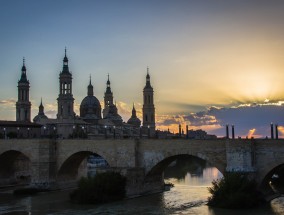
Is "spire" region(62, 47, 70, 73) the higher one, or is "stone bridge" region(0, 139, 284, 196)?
"spire" region(62, 47, 70, 73)

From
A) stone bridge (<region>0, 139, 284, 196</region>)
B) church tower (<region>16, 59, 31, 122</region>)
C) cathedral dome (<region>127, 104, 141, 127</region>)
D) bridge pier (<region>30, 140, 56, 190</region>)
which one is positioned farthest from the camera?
cathedral dome (<region>127, 104, 141, 127</region>)

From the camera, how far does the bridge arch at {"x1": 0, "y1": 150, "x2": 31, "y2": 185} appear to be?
51.7 metres

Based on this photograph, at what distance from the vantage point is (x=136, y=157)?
131 feet

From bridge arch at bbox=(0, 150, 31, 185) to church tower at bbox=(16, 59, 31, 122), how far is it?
119ft

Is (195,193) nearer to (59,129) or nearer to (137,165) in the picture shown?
(137,165)

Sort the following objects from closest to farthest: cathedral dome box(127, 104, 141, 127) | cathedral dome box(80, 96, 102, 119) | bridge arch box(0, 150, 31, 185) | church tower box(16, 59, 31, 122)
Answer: bridge arch box(0, 150, 31, 185) → church tower box(16, 59, 31, 122) → cathedral dome box(80, 96, 102, 119) → cathedral dome box(127, 104, 141, 127)

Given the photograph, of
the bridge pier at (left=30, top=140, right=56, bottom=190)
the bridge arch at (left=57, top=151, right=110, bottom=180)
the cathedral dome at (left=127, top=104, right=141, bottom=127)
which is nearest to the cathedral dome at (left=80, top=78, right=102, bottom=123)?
the cathedral dome at (left=127, top=104, right=141, bottom=127)

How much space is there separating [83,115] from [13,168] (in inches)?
1990

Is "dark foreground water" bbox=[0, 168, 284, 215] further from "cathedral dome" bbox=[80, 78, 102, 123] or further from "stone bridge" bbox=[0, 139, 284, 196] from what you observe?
"cathedral dome" bbox=[80, 78, 102, 123]

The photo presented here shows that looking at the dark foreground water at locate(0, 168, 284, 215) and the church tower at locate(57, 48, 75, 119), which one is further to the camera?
the church tower at locate(57, 48, 75, 119)

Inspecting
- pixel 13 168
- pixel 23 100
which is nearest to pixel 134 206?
pixel 13 168

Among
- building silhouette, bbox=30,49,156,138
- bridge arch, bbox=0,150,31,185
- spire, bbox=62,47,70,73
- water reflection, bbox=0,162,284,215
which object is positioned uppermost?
spire, bbox=62,47,70,73

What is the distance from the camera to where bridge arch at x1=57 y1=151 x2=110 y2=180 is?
45.8 metres

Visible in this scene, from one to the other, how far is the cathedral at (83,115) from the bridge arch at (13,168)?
48.2 feet
